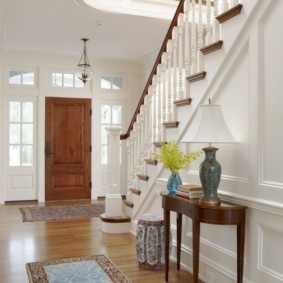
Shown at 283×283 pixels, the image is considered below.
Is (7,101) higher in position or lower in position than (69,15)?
lower

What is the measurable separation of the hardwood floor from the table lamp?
0.95 metres

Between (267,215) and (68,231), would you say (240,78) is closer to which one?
(267,215)

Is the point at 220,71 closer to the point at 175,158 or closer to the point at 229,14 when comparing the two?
the point at 229,14

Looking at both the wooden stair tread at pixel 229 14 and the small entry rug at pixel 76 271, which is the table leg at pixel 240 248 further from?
the wooden stair tread at pixel 229 14

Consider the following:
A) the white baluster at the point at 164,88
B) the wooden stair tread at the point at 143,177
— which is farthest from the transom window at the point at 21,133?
the white baluster at the point at 164,88

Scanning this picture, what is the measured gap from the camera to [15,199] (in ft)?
24.0

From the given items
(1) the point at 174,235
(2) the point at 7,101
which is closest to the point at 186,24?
(1) the point at 174,235

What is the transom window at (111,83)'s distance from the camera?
7875mm

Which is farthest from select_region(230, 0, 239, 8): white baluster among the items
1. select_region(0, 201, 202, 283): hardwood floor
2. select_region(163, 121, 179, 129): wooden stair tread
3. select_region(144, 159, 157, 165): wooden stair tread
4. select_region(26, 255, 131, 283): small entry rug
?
select_region(26, 255, 131, 283): small entry rug

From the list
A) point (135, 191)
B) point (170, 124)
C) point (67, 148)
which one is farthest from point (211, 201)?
point (67, 148)

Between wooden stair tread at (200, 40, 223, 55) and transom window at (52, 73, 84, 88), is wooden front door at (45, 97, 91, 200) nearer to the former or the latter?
transom window at (52, 73, 84, 88)

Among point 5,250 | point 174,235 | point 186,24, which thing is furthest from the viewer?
point 5,250

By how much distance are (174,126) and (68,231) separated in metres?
2.27

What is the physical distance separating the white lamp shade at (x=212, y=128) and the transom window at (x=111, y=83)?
Result: 5345 mm
